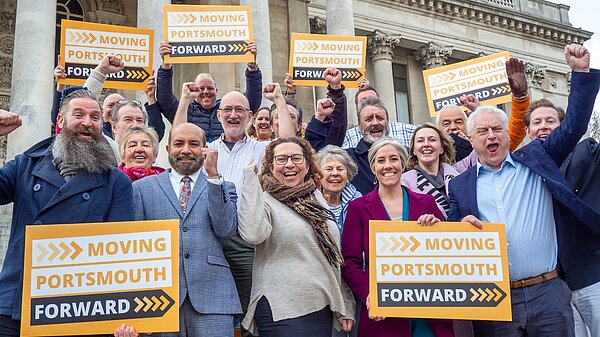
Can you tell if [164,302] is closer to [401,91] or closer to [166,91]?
[166,91]

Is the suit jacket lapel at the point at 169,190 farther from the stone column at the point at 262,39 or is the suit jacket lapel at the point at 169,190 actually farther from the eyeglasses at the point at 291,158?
the stone column at the point at 262,39

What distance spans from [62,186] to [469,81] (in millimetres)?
7298

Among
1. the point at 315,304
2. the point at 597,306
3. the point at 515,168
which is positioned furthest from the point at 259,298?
the point at 597,306

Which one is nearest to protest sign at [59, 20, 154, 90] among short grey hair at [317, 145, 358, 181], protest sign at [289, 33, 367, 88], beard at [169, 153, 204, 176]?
protest sign at [289, 33, 367, 88]

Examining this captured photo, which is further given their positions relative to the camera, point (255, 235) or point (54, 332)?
point (255, 235)

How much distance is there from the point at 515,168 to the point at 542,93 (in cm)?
2598

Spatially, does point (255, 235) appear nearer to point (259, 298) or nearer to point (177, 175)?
A: point (259, 298)

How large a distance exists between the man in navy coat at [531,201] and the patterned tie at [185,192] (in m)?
1.98

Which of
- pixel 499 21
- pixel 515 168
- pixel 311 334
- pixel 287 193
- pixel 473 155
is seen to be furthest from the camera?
pixel 499 21

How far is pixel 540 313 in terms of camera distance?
4.22 m

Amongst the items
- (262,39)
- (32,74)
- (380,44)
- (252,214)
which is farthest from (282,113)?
(380,44)

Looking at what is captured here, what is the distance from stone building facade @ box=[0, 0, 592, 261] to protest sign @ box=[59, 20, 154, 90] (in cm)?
425

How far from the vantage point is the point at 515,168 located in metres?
4.75

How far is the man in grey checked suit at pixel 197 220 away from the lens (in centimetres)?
400
